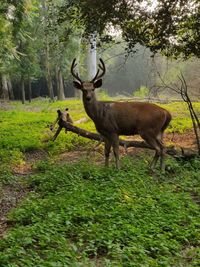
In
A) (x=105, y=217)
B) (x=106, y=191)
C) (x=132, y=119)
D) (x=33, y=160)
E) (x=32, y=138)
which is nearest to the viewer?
(x=105, y=217)

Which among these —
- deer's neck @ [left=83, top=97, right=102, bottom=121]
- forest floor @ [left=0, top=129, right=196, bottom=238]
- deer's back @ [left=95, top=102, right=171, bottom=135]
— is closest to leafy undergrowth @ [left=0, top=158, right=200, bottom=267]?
forest floor @ [left=0, top=129, right=196, bottom=238]

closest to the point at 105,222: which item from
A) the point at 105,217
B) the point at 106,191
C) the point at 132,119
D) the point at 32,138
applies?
the point at 105,217

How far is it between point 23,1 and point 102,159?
6972mm

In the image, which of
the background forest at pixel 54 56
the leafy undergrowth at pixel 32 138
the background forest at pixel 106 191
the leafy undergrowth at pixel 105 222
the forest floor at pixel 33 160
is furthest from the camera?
the leafy undergrowth at pixel 32 138

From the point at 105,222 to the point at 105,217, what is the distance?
25 cm

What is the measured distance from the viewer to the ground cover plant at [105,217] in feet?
18.0

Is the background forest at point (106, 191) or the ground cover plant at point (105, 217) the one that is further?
the background forest at point (106, 191)

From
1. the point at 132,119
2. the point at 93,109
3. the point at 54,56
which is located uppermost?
the point at 54,56

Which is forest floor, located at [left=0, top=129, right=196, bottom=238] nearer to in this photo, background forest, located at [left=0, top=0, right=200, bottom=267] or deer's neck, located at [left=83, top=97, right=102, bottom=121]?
background forest, located at [left=0, top=0, right=200, bottom=267]

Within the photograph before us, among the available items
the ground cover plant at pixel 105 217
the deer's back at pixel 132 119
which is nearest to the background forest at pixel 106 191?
the ground cover plant at pixel 105 217

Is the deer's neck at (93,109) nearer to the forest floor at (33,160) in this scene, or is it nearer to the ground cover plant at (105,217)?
the ground cover plant at (105,217)

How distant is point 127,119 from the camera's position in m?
10.6

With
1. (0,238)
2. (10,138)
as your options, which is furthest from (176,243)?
(10,138)

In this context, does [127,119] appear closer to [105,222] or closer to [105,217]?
[105,217]
